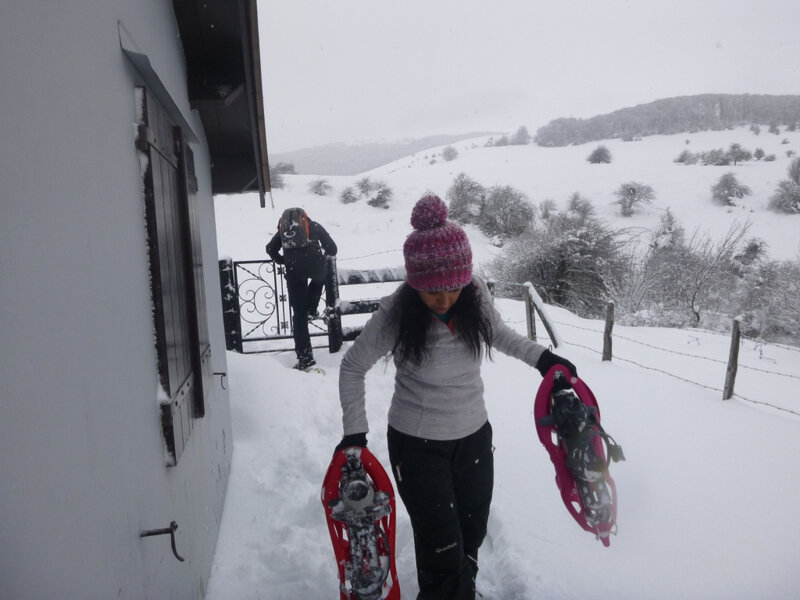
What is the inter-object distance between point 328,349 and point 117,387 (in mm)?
5827

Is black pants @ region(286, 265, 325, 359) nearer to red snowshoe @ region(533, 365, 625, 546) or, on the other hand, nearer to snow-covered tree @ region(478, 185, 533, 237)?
red snowshoe @ region(533, 365, 625, 546)

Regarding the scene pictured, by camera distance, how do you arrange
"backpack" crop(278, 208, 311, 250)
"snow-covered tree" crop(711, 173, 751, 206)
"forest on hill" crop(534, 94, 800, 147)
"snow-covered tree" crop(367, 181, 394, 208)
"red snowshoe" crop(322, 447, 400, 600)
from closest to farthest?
"red snowshoe" crop(322, 447, 400, 600) < "backpack" crop(278, 208, 311, 250) < "snow-covered tree" crop(711, 173, 751, 206) < "snow-covered tree" crop(367, 181, 394, 208) < "forest on hill" crop(534, 94, 800, 147)

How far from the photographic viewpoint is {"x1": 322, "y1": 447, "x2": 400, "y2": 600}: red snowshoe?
196 centimetres

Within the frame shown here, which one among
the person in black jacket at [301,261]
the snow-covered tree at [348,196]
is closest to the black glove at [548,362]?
the person in black jacket at [301,261]

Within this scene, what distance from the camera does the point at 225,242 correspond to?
20734 millimetres

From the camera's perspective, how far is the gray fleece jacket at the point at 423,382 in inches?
82.6

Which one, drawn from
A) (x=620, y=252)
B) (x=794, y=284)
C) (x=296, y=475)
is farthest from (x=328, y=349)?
(x=794, y=284)

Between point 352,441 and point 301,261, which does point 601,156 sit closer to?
point 301,261

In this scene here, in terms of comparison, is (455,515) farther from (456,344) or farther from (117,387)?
(117,387)

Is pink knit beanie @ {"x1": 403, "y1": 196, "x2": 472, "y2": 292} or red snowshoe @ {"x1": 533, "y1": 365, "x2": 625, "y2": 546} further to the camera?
red snowshoe @ {"x1": 533, "y1": 365, "x2": 625, "y2": 546}

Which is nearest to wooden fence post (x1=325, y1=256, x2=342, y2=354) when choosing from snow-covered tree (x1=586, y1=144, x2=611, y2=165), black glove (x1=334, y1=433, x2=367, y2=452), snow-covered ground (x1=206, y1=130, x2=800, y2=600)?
snow-covered ground (x1=206, y1=130, x2=800, y2=600)

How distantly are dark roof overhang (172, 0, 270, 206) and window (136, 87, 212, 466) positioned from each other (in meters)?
0.68

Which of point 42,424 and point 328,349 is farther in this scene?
point 328,349

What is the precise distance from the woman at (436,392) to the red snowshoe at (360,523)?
9cm
